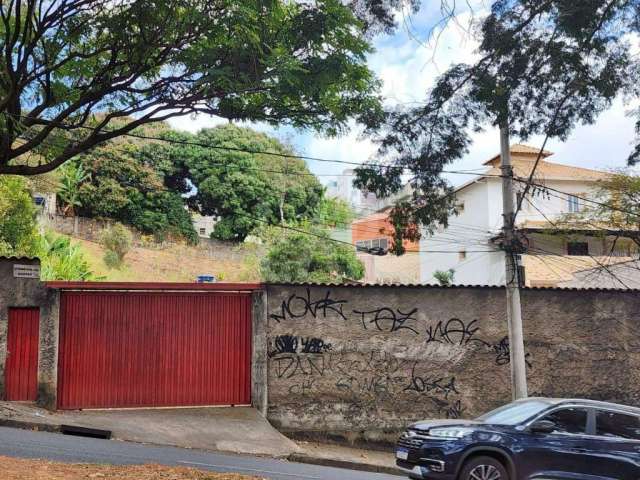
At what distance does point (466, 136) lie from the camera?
10742mm

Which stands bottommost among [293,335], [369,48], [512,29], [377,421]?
[377,421]

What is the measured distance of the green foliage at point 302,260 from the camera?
125 ft

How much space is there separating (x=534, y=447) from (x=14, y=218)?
851 inches

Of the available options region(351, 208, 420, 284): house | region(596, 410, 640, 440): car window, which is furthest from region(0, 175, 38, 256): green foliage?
region(351, 208, 420, 284): house

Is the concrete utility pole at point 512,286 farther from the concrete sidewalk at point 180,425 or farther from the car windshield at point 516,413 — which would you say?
the concrete sidewalk at point 180,425

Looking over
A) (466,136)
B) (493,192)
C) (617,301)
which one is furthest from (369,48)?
(493,192)

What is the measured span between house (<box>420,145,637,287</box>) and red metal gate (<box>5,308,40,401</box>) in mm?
19203

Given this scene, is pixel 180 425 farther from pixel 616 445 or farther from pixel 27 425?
pixel 616 445

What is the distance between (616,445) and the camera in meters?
8.02

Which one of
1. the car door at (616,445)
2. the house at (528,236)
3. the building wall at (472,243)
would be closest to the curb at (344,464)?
the car door at (616,445)

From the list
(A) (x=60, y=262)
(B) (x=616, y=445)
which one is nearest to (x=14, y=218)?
(A) (x=60, y=262)

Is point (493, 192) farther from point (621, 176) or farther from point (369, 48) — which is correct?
point (369, 48)

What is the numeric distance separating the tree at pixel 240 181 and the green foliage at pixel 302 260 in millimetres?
5045

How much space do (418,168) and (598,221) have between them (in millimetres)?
13155
